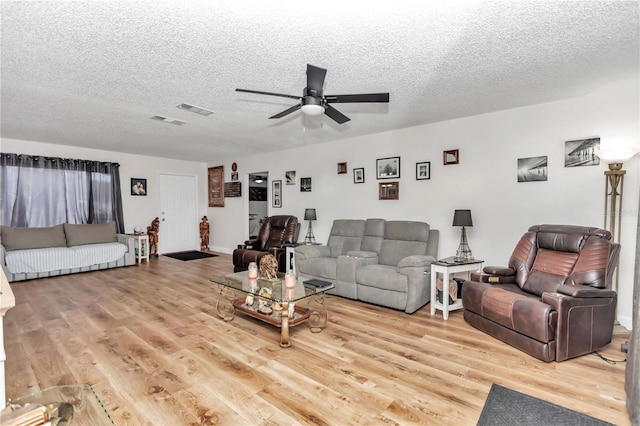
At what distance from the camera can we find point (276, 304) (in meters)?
3.02

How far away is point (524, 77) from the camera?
278cm

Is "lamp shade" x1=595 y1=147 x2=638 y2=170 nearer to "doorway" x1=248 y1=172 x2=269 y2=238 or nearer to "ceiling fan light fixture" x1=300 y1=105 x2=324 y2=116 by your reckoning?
"ceiling fan light fixture" x1=300 y1=105 x2=324 y2=116

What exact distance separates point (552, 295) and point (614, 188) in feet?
4.55

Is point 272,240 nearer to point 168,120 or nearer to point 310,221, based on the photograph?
point 310,221

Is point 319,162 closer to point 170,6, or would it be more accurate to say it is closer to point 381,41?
point 381,41

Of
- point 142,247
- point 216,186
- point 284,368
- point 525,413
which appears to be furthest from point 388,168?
point 142,247

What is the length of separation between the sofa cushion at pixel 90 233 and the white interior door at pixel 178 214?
1312mm

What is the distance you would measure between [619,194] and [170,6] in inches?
163

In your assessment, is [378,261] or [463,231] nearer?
[463,231]

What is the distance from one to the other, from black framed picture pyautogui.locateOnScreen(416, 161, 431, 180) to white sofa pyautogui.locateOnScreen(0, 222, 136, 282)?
545cm

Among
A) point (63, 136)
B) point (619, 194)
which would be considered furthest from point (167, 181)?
point (619, 194)

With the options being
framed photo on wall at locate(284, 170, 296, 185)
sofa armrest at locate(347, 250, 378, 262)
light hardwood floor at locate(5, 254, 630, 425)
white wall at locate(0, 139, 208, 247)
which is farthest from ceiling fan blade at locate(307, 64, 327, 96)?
white wall at locate(0, 139, 208, 247)

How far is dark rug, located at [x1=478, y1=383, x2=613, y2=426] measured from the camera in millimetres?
1749

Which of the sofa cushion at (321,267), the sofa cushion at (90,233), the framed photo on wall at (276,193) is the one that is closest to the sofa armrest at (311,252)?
the sofa cushion at (321,267)
